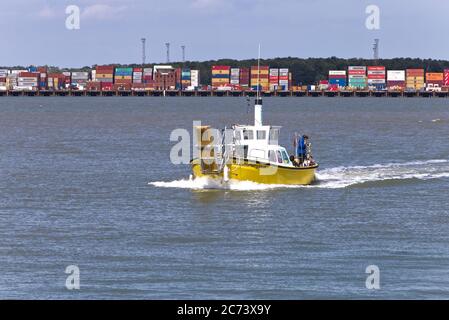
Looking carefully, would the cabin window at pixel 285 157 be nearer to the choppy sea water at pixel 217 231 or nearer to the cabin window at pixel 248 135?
the choppy sea water at pixel 217 231

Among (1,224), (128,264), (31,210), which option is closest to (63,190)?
(31,210)

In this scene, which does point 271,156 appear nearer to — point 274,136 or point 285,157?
point 285,157

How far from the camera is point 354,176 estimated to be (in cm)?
5259

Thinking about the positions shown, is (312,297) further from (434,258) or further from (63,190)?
(63,190)

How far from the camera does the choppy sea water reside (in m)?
26.2

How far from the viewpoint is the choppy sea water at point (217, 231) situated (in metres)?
26.2

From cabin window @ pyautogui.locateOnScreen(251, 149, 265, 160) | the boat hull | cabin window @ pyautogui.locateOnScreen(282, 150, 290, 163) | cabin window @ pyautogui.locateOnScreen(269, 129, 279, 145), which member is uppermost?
cabin window @ pyautogui.locateOnScreen(269, 129, 279, 145)

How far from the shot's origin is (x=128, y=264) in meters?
28.9

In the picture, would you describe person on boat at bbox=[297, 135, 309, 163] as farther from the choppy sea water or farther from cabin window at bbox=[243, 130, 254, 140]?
cabin window at bbox=[243, 130, 254, 140]

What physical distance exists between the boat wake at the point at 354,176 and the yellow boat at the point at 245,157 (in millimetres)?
288

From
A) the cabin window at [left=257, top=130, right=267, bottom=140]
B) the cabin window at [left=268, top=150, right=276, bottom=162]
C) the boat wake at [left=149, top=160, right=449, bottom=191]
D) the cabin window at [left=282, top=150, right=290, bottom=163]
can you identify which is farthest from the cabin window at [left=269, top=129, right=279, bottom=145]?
the boat wake at [left=149, top=160, right=449, bottom=191]

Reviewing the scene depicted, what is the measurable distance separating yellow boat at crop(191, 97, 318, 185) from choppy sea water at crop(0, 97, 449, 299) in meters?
0.50

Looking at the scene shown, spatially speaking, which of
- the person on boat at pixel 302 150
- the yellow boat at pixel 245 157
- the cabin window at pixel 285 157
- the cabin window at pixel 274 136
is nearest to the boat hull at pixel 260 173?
the yellow boat at pixel 245 157
